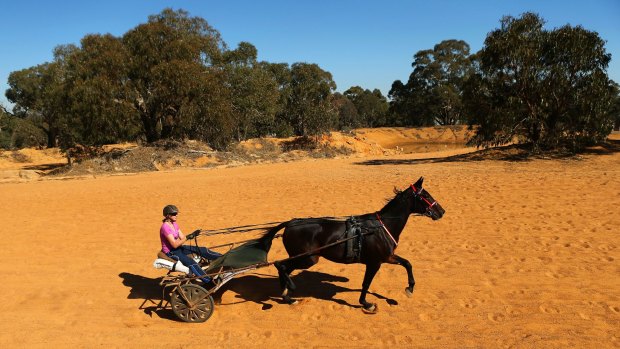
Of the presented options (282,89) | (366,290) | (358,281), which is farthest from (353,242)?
(282,89)

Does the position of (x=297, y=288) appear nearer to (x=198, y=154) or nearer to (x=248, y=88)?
(x=198, y=154)

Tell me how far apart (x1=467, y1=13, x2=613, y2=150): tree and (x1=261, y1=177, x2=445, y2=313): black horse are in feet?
57.6

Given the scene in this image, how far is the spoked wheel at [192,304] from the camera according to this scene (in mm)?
5699

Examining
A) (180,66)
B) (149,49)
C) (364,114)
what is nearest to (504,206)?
(180,66)

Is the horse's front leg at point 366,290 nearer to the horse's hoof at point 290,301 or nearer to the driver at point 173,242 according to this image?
the horse's hoof at point 290,301

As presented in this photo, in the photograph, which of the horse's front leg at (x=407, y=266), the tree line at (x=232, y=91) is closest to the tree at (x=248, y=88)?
the tree line at (x=232, y=91)

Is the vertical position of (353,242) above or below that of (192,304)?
above

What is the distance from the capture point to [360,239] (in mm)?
5812

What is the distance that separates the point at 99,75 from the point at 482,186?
84.9 ft

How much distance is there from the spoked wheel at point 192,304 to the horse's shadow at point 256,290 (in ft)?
1.15

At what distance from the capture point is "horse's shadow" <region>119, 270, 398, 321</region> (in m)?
6.32

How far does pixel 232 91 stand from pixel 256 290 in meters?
32.8

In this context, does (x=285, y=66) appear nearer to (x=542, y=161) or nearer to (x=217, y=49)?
(x=217, y=49)

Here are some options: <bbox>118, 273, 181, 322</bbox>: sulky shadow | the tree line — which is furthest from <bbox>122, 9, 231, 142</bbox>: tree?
<bbox>118, 273, 181, 322</bbox>: sulky shadow
